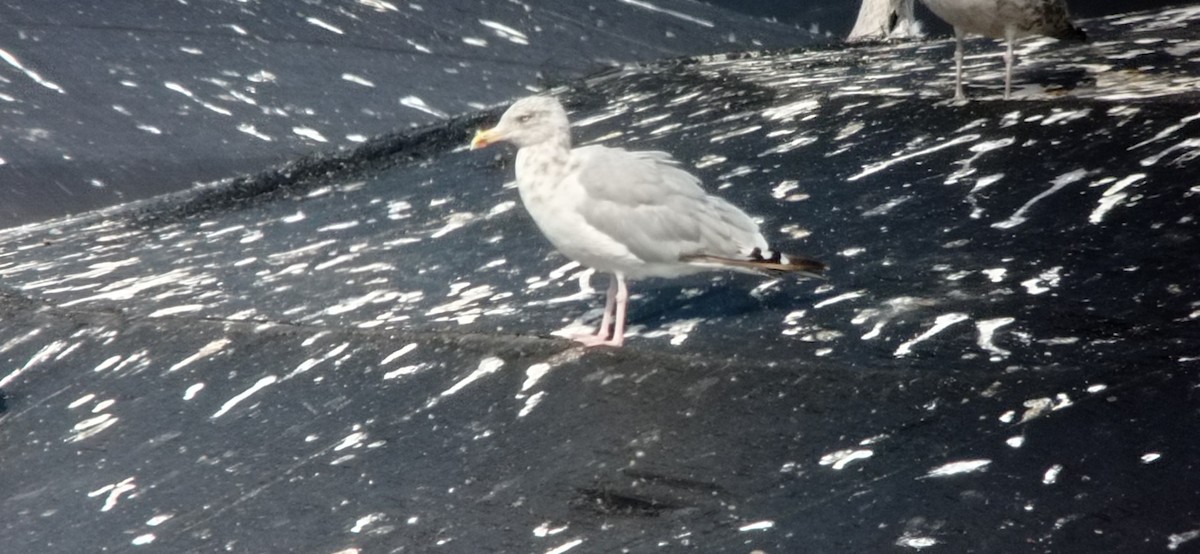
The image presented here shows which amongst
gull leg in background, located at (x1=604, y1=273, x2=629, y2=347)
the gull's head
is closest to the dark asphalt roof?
gull leg in background, located at (x1=604, y1=273, x2=629, y2=347)

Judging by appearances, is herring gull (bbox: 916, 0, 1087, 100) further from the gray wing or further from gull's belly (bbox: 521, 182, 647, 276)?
gull's belly (bbox: 521, 182, 647, 276)

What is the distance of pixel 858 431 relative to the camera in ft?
10.2

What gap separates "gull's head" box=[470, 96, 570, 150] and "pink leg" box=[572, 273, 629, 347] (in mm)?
425

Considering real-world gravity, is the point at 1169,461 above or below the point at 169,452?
above

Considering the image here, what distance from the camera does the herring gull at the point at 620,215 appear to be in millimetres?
3676

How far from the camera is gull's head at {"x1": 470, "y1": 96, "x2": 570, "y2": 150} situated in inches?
150

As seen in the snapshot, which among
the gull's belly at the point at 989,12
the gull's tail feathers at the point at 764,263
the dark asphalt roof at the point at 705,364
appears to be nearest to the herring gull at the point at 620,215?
the gull's tail feathers at the point at 764,263

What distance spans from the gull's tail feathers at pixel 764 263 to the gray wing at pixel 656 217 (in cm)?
2

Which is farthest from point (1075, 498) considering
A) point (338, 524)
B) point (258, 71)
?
point (258, 71)

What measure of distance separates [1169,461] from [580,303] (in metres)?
2.06

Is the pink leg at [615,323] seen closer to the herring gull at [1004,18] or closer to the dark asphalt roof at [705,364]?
the dark asphalt roof at [705,364]

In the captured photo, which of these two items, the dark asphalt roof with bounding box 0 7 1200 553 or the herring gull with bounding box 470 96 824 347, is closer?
the dark asphalt roof with bounding box 0 7 1200 553

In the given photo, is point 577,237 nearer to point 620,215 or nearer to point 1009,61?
point 620,215

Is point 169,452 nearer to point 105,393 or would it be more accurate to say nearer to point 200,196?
point 105,393
